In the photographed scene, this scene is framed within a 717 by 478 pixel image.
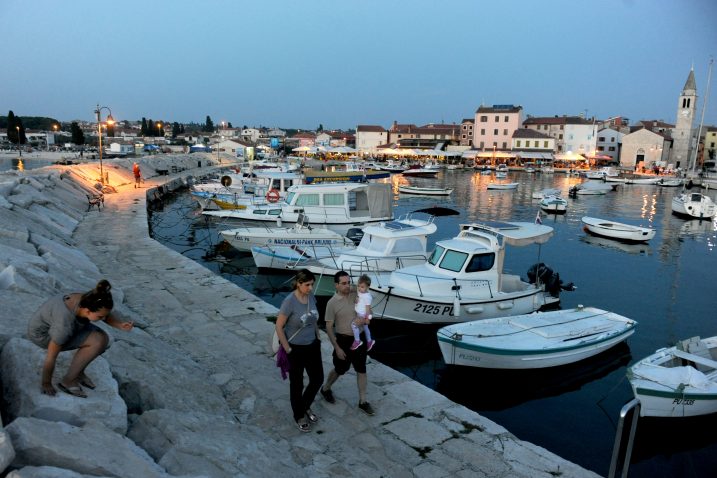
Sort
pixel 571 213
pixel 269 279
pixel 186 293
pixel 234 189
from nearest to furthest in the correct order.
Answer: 1. pixel 186 293
2. pixel 269 279
3. pixel 234 189
4. pixel 571 213

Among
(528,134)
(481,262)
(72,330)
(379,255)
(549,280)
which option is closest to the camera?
(72,330)

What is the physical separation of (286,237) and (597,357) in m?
13.0

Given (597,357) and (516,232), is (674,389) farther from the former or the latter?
(516,232)

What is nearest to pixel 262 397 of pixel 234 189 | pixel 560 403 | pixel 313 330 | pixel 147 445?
pixel 313 330

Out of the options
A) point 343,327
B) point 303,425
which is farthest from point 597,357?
point 303,425

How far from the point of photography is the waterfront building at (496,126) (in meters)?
111

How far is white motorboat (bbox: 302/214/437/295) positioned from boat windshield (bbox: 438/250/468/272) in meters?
2.22

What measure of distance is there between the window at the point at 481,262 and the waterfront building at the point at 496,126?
10297 centimetres

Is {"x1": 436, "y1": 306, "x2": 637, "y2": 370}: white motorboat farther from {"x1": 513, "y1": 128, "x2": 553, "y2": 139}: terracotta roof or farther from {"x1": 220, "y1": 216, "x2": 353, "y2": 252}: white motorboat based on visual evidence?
{"x1": 513, "y1": 128, "x2": 553, "y2": 139}: terracotta roof

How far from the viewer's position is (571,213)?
44938mm

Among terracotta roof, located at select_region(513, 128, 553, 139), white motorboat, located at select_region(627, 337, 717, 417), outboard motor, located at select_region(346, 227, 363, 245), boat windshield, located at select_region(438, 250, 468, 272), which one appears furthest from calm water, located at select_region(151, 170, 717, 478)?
terracotta roof, located at select_region(513, 128, 553, 139)

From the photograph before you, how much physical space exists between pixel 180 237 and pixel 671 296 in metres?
23.7

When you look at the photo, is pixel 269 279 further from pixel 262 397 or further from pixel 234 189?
pixel 234 189

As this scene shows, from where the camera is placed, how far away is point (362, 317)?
268 inches
